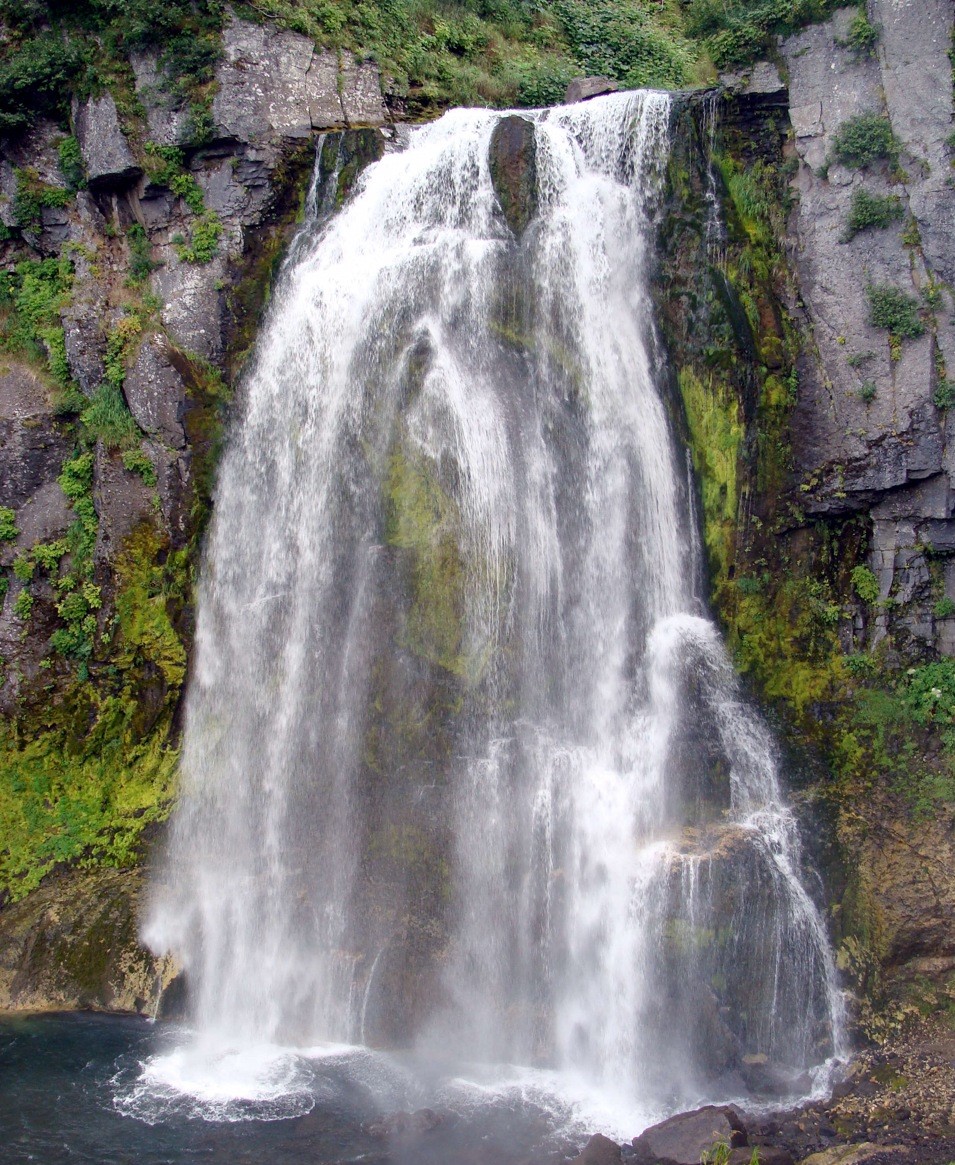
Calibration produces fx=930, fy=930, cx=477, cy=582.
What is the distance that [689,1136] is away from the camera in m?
10.2

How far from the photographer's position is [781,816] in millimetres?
12719

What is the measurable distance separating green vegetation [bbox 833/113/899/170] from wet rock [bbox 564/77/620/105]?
18.8ft

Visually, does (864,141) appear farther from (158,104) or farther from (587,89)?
(158,104)

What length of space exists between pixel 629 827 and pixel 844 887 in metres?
2.92

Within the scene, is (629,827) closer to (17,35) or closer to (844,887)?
(844,887)

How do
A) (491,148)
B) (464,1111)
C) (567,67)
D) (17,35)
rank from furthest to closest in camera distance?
(567,67), (17,35), (491,148), (464,1111)

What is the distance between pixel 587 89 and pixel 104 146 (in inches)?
366

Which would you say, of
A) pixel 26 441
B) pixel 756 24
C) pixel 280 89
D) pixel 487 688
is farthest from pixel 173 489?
pixel 756 24

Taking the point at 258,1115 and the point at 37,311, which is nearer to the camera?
the point at 258,1115

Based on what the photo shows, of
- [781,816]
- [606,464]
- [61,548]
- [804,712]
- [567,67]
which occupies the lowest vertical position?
[781,816]

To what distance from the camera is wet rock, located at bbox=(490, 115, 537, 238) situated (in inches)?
582

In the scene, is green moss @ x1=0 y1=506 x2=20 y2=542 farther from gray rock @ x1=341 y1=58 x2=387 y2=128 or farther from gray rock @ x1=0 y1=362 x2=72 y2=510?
gray rock @ x1=341 y1=58 x2=387 y2=128

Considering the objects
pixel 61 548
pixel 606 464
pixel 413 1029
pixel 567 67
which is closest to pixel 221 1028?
pixel 413 1029

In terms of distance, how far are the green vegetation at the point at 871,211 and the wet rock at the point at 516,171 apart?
4901 millimetres
